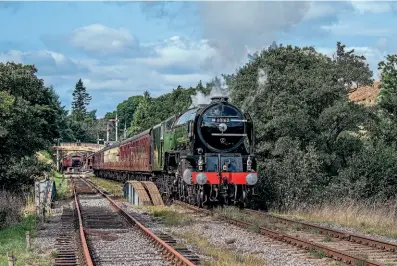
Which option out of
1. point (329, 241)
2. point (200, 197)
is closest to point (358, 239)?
point (329, 241)

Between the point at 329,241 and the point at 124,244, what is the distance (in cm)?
454

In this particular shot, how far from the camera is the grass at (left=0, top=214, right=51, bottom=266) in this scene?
11062 millimetres

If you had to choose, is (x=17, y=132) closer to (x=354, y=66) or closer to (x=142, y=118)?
(x=142, y=118)

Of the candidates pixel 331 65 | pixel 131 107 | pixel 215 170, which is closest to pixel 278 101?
pixel 331 65

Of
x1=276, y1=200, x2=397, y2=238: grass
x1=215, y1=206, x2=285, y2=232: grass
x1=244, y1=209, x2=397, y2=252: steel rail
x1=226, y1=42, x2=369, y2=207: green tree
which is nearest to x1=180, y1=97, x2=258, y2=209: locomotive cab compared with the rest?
x1=215, y1=206, x2=285, y2=232: grass

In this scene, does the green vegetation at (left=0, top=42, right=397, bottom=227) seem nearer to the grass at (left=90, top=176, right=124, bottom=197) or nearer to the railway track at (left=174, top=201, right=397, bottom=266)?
the grass at (left=90, top=176, right=124, bottom=197)

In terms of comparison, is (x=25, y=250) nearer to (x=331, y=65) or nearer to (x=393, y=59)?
(x=331, y=65)

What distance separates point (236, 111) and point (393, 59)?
20.8m

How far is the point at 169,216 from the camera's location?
18.6 meters

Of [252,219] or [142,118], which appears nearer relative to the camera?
[252,219]

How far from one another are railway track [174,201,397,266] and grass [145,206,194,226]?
1228mm

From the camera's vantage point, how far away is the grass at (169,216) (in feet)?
55.7

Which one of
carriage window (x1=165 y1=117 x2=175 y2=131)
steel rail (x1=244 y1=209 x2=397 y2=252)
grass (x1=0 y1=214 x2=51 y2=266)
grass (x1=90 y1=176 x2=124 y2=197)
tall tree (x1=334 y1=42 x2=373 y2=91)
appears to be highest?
tall tree (x1=334 y1=42 x2=373 y2=91)

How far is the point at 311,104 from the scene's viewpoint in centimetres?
2722
